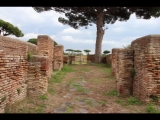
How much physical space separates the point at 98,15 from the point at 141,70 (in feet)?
45.5

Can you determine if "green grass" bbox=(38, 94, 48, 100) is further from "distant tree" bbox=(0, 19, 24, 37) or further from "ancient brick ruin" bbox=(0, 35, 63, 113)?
"distant tree" bbox=(0, 19, 24, 37)

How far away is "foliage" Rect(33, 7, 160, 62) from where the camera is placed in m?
18.8

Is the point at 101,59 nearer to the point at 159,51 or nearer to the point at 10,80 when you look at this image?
the point at 159,51

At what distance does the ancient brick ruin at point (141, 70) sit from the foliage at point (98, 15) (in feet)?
39.7

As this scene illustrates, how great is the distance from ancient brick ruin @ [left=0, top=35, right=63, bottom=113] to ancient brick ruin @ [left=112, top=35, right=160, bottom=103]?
2782 millimetres

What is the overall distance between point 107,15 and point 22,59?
16.0 m

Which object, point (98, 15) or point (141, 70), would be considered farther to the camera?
point (98, 15)

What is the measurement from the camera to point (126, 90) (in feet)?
23.0

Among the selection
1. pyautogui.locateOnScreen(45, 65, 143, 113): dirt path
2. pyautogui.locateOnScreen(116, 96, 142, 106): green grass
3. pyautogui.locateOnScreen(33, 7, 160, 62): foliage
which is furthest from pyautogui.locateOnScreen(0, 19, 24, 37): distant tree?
pyautogui.locateOnScreen(116, 96, 142, 106): green grass

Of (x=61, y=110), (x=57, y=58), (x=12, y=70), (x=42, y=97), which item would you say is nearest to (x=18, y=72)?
(x=12, y=70)

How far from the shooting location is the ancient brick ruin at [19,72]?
453 cm

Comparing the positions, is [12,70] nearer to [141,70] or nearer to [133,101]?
[133,101]

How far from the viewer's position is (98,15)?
19266 millimetres
